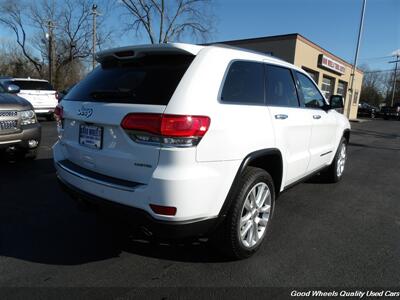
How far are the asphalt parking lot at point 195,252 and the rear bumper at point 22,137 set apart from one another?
862mm

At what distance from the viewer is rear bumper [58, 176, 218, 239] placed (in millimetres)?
2311

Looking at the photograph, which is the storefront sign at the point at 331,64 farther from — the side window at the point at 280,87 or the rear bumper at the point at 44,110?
the side window at the point at 280,87

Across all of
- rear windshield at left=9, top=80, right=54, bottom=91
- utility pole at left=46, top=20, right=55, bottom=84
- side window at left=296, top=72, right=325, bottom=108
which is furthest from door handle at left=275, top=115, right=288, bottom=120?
utility pole at left=46, top=20, right=55, bottom=84

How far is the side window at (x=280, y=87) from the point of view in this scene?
10.7 ft

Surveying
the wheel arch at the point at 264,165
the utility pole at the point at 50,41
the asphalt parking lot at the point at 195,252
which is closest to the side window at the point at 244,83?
the wheel arch at the point at 264,165

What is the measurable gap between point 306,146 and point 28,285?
3.12m

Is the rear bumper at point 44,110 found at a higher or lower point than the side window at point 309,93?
lower

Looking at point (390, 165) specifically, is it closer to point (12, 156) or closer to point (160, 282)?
point (160, 282)

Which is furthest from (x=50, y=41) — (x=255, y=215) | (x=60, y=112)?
(x=255, y=215)

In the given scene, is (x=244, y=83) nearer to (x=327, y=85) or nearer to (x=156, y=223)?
(x=156, y=223)

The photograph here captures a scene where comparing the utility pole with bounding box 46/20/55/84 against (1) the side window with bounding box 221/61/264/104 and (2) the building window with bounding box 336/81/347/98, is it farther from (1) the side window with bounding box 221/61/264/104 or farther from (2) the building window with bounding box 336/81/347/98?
(1) the side window with bounding box 221/61/264/104

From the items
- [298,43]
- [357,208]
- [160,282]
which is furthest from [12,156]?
[298,43]

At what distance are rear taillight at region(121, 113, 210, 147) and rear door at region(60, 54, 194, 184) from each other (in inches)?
1.9

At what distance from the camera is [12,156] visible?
624 cm
